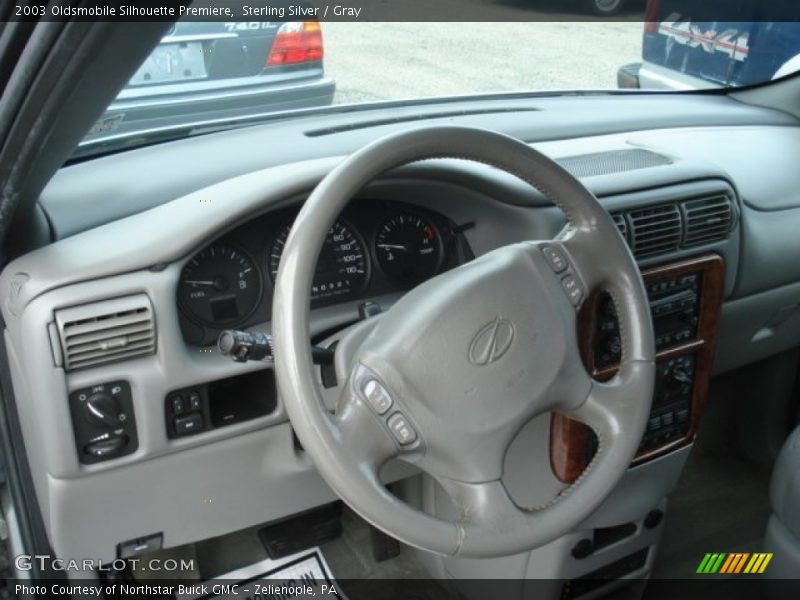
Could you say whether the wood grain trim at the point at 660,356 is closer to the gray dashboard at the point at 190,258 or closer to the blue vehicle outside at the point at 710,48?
the gray dashboard at the point at 190,258

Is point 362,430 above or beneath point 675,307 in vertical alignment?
above

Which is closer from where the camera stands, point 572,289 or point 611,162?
point 572,289

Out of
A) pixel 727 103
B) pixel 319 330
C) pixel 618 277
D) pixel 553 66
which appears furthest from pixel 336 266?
pixel 727 103

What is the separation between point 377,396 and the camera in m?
1.32

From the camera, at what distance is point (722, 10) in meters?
2.88

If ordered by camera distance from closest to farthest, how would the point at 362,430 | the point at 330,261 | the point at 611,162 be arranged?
the point at 362,430 < the point at 330,261 < the point at 611,162

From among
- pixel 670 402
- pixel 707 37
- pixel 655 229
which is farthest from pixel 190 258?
pixel 707 37

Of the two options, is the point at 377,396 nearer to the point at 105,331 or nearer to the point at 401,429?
the point at 401,429

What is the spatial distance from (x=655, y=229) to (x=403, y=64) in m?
0.87

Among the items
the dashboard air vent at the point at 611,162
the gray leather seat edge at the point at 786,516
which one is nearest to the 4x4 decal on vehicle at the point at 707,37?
the dashboard air vent at the point at 611,162

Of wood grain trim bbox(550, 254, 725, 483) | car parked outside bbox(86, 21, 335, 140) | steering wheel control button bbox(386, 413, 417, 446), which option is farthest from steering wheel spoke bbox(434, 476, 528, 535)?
car parked outside bbox(86, 21, 335, 140)

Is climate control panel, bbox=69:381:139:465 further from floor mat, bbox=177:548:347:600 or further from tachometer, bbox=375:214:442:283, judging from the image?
floor mat, bbox=177:548:347:600

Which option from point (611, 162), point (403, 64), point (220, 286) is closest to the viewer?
point (220, 286)

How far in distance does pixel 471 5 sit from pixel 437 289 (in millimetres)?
1357
